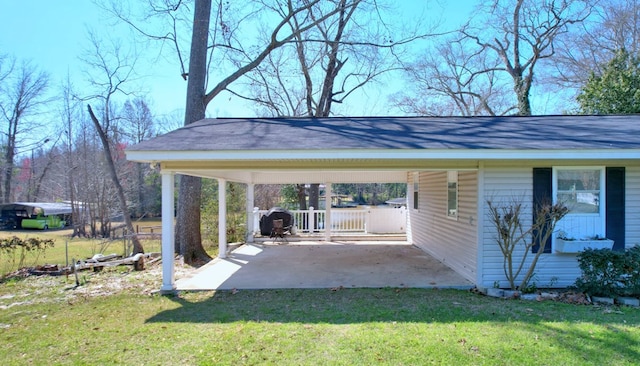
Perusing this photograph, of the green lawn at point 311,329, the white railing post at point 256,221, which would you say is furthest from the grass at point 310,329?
the white railing post at point 256,221

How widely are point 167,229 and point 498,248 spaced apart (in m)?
5.45

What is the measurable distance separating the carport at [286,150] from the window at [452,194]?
4.01 feet

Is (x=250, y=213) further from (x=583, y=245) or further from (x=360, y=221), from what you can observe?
(x=583, y=245)

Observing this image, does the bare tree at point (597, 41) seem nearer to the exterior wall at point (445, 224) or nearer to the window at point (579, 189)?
the exterior wall at point (445, 224)

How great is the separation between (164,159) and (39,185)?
32.7 m

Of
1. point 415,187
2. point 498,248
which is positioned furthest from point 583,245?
point 415,187

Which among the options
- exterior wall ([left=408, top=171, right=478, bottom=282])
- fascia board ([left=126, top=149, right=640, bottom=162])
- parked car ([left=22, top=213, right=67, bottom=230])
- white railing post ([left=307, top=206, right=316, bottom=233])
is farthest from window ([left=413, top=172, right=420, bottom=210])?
parked car ([left=22, top=213, right=67, bottom=230])

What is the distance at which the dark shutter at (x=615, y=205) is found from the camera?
5891 millimetres

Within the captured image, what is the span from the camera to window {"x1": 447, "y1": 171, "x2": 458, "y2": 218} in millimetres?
7284

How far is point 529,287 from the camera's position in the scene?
5801 mm

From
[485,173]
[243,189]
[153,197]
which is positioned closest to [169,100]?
[243,189]

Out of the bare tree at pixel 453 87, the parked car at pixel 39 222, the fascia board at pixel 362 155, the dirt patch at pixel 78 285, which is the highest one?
the bare tree at pixel 453 87

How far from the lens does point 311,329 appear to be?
4.14 m

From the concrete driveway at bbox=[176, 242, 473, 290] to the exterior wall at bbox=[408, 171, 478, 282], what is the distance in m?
0.26
